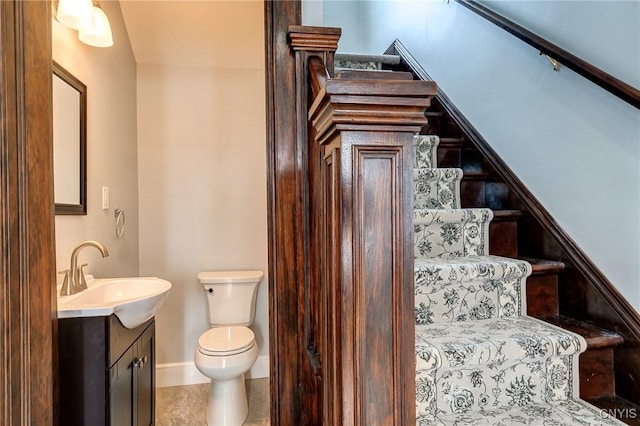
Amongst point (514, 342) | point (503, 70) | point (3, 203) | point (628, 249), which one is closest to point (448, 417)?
point (514, 342)

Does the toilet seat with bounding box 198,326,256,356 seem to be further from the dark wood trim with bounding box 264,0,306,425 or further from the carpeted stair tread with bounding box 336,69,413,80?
the carpeted stair tread with bounding box 336,69,413,80

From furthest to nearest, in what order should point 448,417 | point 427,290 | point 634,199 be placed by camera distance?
point 427,290 < point 634,199 < point 448,417

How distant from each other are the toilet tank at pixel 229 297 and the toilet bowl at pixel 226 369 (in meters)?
0.28

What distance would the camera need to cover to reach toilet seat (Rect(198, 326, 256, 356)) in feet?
6.86

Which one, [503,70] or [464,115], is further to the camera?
[464,115]

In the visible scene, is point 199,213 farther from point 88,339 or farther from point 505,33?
point 505,33

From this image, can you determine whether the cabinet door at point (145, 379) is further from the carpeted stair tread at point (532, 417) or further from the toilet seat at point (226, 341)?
the carpeted stair tread at point (532, 417)

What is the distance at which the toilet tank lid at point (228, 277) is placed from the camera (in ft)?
8.49

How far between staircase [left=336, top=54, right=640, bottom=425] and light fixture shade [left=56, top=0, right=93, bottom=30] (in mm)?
1525

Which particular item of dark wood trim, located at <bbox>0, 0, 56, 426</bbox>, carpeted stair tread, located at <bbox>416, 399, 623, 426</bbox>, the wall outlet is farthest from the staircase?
the wall outlet

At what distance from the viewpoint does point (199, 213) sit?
109 inches

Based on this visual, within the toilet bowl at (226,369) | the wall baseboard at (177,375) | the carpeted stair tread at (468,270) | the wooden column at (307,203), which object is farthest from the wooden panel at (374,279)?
the wall baseboard at (177,375)

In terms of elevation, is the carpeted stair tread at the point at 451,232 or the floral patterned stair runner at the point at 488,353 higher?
the carpeted stair tread at the point at 451,232

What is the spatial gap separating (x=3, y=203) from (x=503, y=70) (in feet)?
6.70
